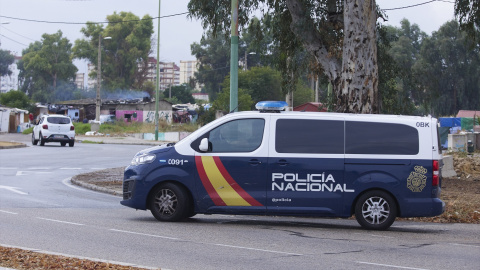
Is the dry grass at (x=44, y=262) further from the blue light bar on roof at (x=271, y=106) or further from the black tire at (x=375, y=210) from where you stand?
the black tire at (x=375, y=210)

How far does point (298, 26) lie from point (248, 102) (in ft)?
153

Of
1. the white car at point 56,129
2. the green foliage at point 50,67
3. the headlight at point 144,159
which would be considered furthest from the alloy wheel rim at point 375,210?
the green foliage at point 50,67

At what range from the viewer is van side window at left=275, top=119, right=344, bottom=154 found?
39.1 ft

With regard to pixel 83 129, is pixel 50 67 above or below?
above

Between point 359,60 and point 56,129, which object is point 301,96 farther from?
point 359,60

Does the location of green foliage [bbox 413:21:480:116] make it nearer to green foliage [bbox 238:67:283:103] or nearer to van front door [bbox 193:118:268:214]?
green foliage [bbox 238:67:283:103]

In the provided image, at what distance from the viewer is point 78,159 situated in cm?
3020

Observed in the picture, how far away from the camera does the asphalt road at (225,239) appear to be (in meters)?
8.65

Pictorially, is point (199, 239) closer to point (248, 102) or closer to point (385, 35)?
point (385, 35)

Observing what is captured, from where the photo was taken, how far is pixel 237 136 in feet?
40.0

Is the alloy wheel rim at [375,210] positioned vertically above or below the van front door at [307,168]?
below

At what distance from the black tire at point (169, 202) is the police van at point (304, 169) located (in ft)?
0.05

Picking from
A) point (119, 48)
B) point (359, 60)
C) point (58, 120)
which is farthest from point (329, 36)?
point (119, 48)

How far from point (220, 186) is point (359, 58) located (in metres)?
7.20
